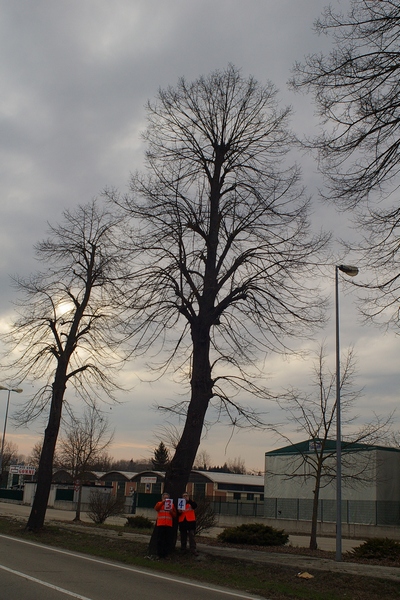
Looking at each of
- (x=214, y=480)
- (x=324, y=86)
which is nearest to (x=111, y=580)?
(x=324, y=86)

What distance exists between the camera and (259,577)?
474 inches

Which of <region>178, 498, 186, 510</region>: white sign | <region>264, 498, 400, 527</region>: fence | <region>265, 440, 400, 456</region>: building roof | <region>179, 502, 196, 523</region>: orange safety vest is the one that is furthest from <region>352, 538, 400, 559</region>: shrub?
<region>264, 498, 400, 527</region>: fence

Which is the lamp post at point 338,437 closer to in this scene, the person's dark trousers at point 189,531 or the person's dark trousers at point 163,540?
the person's dark trousers at point 189,531

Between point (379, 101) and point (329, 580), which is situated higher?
point (379, 101)

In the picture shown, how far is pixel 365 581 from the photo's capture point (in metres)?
11.4

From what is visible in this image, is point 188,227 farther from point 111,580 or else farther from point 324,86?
point 111,580

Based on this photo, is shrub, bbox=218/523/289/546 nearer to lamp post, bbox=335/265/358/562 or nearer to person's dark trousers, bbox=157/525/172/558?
lamp post, bbox=335/265/358/562

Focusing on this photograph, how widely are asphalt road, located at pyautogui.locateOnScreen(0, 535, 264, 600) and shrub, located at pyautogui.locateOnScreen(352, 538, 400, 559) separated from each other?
A: 6499 millimetres

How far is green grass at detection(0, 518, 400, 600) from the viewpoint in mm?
10461

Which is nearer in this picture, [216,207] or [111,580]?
[111,580]

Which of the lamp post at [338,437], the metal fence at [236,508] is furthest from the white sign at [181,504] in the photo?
the metal fence at [236,508]

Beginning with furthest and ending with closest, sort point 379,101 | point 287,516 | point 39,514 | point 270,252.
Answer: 1. point 287,516
2. point 39,514
3. point 270,252
4. point 379,101

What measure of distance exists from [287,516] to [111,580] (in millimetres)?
33775

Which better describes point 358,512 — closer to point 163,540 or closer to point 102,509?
point 102,509
